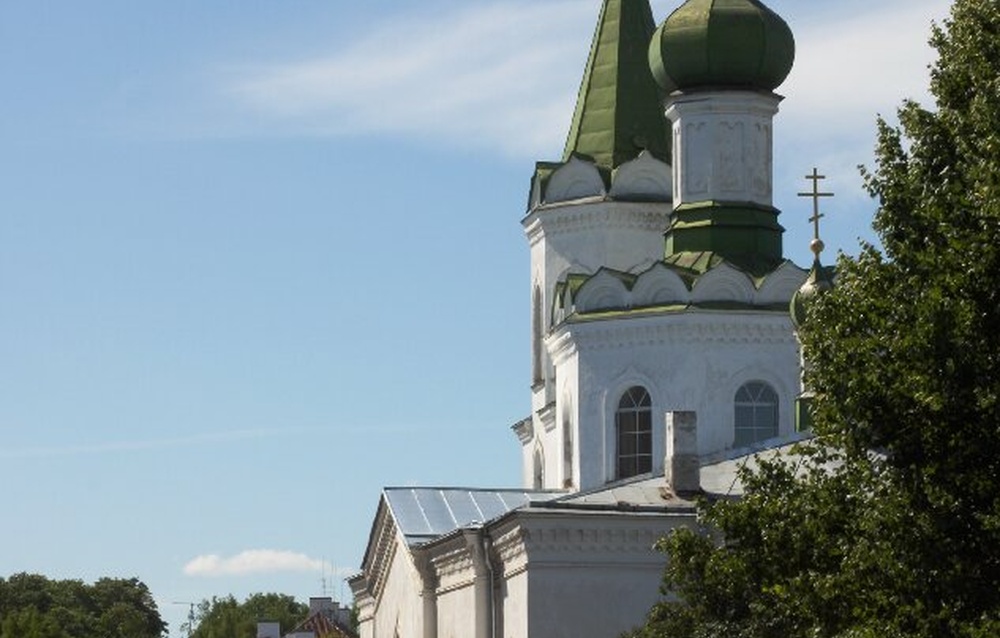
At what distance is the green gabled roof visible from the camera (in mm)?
40125

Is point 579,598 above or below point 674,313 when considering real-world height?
below

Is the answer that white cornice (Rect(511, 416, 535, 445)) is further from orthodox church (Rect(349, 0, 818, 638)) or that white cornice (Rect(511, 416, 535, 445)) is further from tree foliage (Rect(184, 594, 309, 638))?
tree foliage (Rect(184, 594, 309, 638))

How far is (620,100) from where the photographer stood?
40281 millimetres

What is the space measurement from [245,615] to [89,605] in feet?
94.1

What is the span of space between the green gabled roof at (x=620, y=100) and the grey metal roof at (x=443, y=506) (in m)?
5.59

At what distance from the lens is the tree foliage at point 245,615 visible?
113938 millimetres

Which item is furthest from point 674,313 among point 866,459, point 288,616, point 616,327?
point 288,616

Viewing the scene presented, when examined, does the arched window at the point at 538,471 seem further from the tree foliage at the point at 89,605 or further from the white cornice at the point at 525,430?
the tree foliage at the point at 89,605

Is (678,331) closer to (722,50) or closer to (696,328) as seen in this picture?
(696,328)

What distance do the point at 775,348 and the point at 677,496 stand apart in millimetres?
5334

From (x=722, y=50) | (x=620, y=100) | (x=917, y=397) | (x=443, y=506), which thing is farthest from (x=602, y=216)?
(x=917, y=397)

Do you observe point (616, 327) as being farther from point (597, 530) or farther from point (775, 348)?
point (597, 530)

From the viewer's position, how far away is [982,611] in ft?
66.3

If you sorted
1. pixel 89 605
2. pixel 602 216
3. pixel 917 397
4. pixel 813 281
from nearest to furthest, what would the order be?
pixel 917 397 → pixel 813 281 → pixel 602 216 → pixel 89 605
